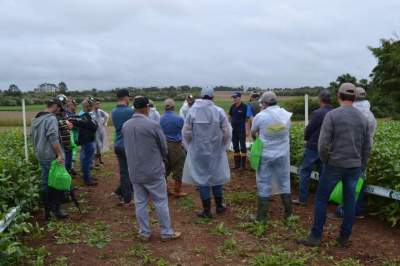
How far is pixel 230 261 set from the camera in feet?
17.9

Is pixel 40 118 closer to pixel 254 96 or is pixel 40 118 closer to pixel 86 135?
pixel 86 135

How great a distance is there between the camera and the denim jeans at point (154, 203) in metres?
6.09

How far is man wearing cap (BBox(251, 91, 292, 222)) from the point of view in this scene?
21.9ft

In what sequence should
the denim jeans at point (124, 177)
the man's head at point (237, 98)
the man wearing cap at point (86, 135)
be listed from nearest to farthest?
the denim jeans at point (124, 177)
the man wearing cap at point (86, 135)
the man's head at point (237, 98)

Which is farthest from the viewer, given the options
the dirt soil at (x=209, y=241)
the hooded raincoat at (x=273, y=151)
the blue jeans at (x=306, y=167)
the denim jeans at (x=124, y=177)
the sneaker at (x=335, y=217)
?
the denim jeans at (x=124, y=177)

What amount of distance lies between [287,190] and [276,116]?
109 centimetres

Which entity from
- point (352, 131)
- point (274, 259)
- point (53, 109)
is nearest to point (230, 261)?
point (274, 259)

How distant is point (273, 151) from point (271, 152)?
0.11 ft

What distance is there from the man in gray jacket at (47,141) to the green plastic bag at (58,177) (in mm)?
83

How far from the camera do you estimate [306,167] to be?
25.1 feet

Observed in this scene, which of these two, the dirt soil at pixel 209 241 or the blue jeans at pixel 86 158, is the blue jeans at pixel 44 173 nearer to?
the dirt soil at pixel 209 241

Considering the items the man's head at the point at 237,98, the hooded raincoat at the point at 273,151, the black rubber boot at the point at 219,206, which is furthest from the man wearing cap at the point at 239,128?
the hooded raincoat at the point at 273,151

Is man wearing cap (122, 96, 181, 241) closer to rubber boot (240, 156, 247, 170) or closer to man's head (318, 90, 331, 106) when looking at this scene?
man's head (318, 90, 331, 106)

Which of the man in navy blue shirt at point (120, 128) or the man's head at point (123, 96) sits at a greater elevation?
the man's head at point (123, 96)
